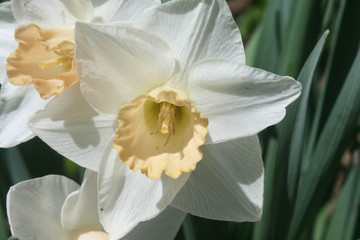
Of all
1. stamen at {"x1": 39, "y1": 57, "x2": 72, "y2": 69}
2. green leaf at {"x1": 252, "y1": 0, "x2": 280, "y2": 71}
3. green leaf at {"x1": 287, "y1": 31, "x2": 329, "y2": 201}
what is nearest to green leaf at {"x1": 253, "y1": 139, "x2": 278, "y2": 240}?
green leaf at {"x1": 287, "y1": 31, "x2": 329, "y2": 201}

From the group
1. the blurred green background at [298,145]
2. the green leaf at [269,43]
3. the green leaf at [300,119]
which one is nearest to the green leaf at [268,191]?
the blurred green background at [298,145]

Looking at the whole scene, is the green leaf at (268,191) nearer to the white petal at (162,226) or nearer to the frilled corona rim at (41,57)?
the white petal at (162,226)

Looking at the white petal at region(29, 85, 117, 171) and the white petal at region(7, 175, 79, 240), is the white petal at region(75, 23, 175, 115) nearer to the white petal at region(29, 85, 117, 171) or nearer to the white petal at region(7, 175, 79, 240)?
the white petal at region(29, 85, 117, 171)

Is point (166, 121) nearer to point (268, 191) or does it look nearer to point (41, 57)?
point (41, 57)

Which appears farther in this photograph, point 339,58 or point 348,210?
point 348,210

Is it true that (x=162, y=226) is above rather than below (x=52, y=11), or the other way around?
below

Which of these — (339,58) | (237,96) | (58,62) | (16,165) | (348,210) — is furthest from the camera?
(348,210)

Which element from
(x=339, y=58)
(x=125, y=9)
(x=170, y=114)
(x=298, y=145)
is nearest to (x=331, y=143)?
(x=298, y=145)

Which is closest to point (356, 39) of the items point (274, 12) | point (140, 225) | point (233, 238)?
point (274, 12)
